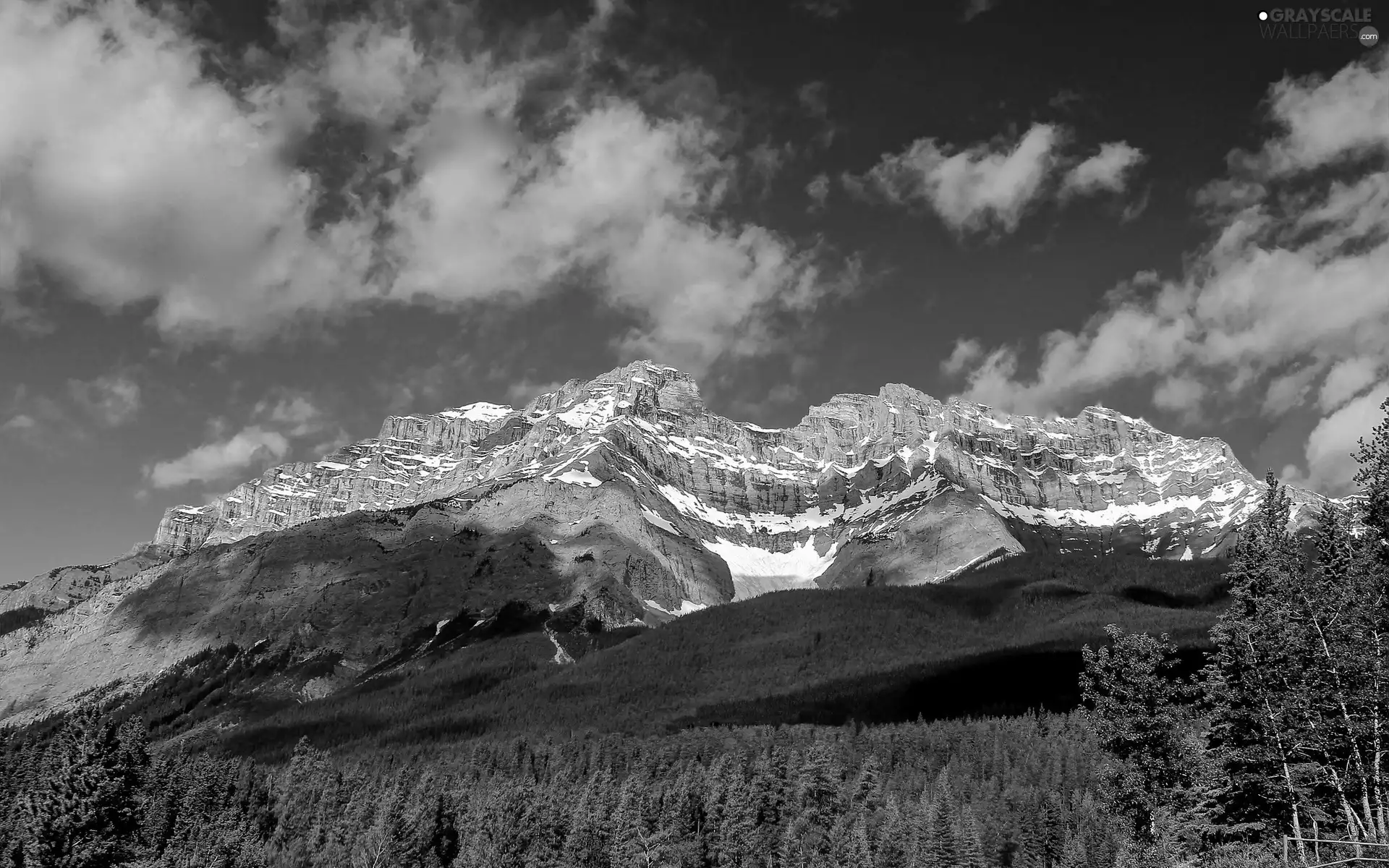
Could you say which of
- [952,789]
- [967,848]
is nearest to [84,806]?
[967,848]

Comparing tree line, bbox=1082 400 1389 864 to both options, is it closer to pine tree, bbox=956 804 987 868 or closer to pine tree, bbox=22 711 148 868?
pine tree, bbox=22 711 148 868

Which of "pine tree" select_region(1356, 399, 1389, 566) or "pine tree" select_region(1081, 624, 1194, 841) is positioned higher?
"pine tree" select_region(1356, 399, 1389, 566)

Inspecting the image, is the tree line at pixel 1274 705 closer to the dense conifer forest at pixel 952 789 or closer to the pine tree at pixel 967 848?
the dense conifer forest at pixel 952 789

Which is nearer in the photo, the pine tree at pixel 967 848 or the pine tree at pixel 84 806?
the pine tree at pixel 84 806

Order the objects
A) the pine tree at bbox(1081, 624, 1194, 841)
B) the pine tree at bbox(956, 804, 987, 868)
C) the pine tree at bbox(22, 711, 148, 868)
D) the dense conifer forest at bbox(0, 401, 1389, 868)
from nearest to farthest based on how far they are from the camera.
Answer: the dense conifer forest at bbox(0, 401, 1389, 868) < the pine tree at bbox(1081, 624, 1194, 841) < the pine tree at bbox(22, 711, 148, 868) < the pine tree at bbox(956, 804, 987, 868)

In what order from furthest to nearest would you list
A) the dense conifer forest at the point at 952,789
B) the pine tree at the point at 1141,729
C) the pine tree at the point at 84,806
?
the pine tree at the point at 84,806
the pine tree at the point at 1141,729
the dense conifer forest at the point at 952,789

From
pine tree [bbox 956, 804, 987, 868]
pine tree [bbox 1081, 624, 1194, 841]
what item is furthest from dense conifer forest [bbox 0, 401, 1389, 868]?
pine tree [bbox 956, 804, 987, 868]

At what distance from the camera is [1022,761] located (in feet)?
578

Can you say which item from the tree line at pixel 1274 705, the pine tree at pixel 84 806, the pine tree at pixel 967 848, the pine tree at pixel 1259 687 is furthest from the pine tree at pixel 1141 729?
the pine tree at pixel 967 848

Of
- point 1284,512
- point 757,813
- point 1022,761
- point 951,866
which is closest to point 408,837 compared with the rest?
point 757,813

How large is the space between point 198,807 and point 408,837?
20396 mm

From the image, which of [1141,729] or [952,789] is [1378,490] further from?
[952,789]

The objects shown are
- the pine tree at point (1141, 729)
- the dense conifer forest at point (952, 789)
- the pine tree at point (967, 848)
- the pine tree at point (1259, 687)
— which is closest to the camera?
the dense conifer forest at point (952, 789)

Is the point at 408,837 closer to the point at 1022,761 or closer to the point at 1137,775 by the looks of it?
the point at 1137,775
